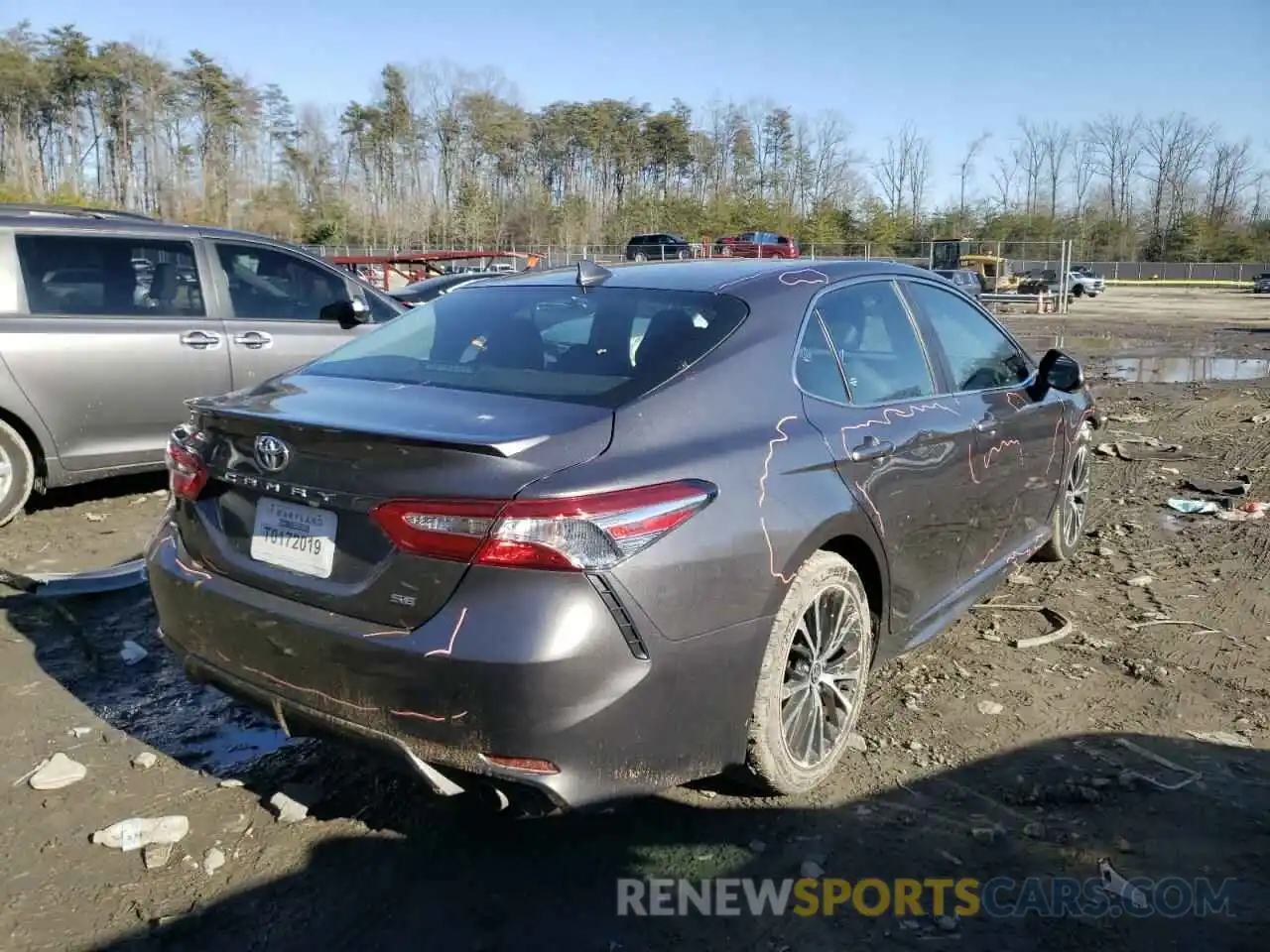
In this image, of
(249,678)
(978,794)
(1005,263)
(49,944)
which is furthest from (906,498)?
(1005,263)

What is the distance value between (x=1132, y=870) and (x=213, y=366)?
5627 millimetres

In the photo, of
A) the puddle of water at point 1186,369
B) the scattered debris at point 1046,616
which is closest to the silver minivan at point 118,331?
the scattered debris at point 1046,616

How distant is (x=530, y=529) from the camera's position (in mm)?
2195

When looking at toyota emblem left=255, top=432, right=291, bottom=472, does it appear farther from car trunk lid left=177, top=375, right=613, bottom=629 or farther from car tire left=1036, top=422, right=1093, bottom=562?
car tire left=1036, top=422, right=1093, bottom=562

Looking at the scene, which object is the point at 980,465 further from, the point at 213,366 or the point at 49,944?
the point at 213,366

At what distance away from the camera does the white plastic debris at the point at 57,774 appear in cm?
305

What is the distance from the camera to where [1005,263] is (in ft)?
135

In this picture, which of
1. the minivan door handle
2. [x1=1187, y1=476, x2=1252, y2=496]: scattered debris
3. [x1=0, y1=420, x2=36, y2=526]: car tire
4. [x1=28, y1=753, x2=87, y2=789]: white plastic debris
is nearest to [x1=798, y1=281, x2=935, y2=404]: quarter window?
the minivan door handle

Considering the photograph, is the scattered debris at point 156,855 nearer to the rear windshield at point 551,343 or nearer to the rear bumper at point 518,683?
the rear bumper at point 518,683

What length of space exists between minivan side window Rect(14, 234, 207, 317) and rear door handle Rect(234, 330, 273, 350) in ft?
0.86

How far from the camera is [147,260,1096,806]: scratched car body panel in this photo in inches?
87.5

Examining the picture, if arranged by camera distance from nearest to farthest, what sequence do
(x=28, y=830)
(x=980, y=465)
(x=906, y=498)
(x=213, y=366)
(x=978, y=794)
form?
(x=28, y=830) → (x=978, y=794) → (x=906, y=498) → (x=980, y=465) → (x=213, y=366)

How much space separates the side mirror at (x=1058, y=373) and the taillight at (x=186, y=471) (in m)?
3.59

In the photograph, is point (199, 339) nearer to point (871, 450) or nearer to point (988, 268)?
point (871, 450)
